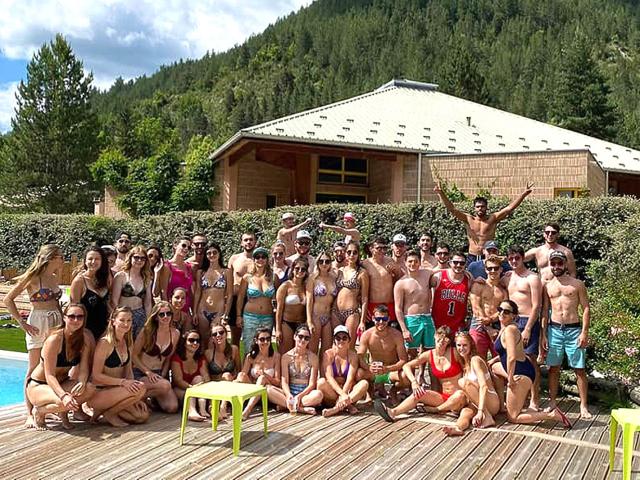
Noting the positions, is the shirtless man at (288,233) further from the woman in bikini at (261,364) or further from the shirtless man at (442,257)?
the woman in bikini at (261,364)

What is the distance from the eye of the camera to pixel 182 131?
100812 mm

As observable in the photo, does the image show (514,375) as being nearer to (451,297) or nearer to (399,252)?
(451,297)

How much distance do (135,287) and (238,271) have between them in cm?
162

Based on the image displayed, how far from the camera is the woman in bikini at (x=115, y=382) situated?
5566 millimetres

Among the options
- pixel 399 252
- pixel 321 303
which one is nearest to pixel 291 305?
pixel 321 303

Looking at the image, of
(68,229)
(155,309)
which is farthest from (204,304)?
(68,229)

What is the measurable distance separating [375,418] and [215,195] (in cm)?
1410

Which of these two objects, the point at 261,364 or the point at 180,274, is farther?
the point at 180,274

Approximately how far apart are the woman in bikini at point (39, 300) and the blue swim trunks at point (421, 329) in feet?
12.2

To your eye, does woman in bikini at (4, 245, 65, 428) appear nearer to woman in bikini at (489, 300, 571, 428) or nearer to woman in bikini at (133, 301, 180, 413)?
woman in bikini at (133, 301, 180, 413)

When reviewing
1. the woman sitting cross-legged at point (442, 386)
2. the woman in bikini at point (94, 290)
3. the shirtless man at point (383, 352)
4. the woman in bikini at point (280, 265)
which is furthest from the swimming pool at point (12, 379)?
the woman sitting cross-legged at point (442, 386)

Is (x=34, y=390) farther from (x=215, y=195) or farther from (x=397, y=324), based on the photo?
(x=215, y=195)

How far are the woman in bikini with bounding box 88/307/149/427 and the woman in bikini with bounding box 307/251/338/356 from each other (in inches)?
78.5

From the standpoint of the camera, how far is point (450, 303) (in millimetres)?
6703
